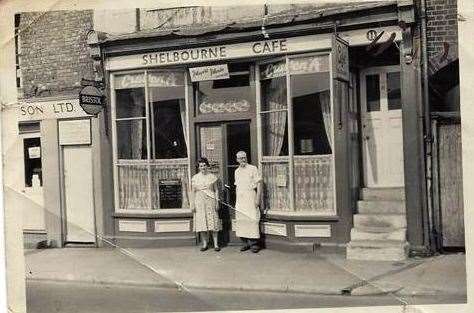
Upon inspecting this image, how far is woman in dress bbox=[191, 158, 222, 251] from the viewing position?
10.5 feet

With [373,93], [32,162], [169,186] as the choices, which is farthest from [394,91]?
[32,162]

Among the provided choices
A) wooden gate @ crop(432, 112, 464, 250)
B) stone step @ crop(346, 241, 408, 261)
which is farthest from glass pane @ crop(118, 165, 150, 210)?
wooden gate @ crop(432, 112, 464, 250)

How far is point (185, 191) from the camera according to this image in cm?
328

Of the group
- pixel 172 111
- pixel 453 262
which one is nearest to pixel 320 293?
pixel 453 262

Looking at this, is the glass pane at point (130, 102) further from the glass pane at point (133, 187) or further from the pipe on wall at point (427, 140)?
the pipe on wall at point (427, 140)

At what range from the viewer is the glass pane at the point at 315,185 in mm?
3311

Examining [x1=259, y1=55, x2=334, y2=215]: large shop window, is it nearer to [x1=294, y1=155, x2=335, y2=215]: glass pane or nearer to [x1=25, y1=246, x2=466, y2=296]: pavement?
[x1=294, y1=155, x2=335, y2=215]: glass pane

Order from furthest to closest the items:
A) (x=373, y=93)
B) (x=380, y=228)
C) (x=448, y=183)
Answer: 1. (x=373, y=93)
2. (x=380, y=228)
3. (x=448, y=183)

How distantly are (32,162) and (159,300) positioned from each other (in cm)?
112

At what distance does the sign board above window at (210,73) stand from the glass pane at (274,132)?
349 mm

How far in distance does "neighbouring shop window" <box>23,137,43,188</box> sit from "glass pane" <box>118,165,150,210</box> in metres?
0.48

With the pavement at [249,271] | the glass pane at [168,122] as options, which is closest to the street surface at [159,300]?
the pavement at [249,271]

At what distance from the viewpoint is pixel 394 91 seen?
3.41 m

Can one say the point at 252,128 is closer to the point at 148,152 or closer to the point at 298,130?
the point at 298,130
